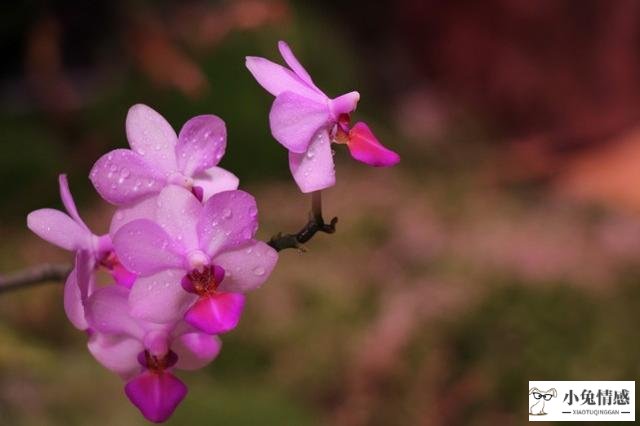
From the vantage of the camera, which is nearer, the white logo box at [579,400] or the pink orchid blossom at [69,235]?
the pink orchid blossom at [69,235]

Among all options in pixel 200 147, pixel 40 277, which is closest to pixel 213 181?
pixel 200 147

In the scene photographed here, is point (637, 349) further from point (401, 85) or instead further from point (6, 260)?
point (401, 85)

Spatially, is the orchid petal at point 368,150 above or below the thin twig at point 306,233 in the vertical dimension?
above

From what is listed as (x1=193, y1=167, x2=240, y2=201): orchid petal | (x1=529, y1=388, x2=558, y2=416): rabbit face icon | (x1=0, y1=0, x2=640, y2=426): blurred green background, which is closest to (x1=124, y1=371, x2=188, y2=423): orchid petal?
(x1=193, y1=167, x2=240, y2=201): orchid petal

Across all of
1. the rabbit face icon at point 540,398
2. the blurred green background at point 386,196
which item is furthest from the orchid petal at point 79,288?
the rabbit face icon at point 540,398

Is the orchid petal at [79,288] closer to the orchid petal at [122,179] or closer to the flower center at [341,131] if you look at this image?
the orchid petal at [122,179]

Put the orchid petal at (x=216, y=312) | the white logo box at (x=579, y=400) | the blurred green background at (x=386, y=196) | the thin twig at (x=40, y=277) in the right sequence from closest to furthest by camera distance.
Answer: the orchid petal at (x=216, y=312)
the thin twig at (x=40, y=277)
the white logo box at (x=579, y=400)
the blurred green background at (x=386, y=196)
